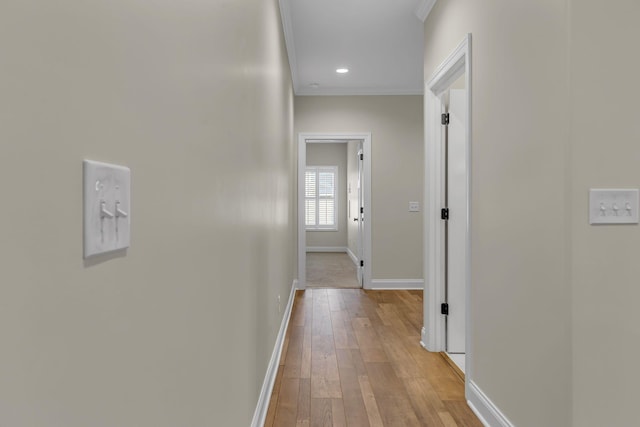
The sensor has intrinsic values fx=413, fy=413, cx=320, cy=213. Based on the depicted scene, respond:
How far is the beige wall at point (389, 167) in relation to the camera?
220 inches

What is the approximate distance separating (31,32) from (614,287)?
1.77 m

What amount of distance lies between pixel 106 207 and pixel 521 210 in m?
1.69

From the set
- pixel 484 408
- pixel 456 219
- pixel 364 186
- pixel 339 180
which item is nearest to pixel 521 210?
pixel 484 408

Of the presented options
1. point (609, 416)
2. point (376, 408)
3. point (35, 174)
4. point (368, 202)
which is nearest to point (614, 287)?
point (609, 416)

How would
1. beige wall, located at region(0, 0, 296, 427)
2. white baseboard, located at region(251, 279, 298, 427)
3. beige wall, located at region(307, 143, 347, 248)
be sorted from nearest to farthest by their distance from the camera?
beige wall, located at region(0, 0, 296, 427), white baseboard, located at region(251, 279, 298, 427), beige wall, located at region(307, 143, 347, 248)

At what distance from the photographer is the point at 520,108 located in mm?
1770

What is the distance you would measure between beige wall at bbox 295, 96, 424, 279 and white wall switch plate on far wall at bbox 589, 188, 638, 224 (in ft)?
13.5

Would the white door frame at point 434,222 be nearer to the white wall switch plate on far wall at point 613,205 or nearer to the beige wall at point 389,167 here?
the white wall switch plate on far wall at point 613,205

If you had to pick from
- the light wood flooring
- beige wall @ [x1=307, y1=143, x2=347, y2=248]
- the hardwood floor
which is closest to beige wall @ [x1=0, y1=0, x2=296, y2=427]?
the hardwood floor

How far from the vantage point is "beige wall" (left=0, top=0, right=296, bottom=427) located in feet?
1.27

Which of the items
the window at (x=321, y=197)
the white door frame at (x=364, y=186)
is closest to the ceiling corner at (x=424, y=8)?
the white door frame at (x=364, y=186)

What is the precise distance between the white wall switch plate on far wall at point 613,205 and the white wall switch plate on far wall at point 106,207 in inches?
59.2

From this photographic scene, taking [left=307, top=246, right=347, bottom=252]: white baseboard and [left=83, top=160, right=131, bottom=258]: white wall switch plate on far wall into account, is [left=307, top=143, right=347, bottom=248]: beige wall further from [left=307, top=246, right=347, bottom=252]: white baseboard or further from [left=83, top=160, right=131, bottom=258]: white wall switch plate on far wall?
[left=83, top=160, right=131, bottom=258]: white wall switch plate on far wall

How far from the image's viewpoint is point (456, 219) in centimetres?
315
